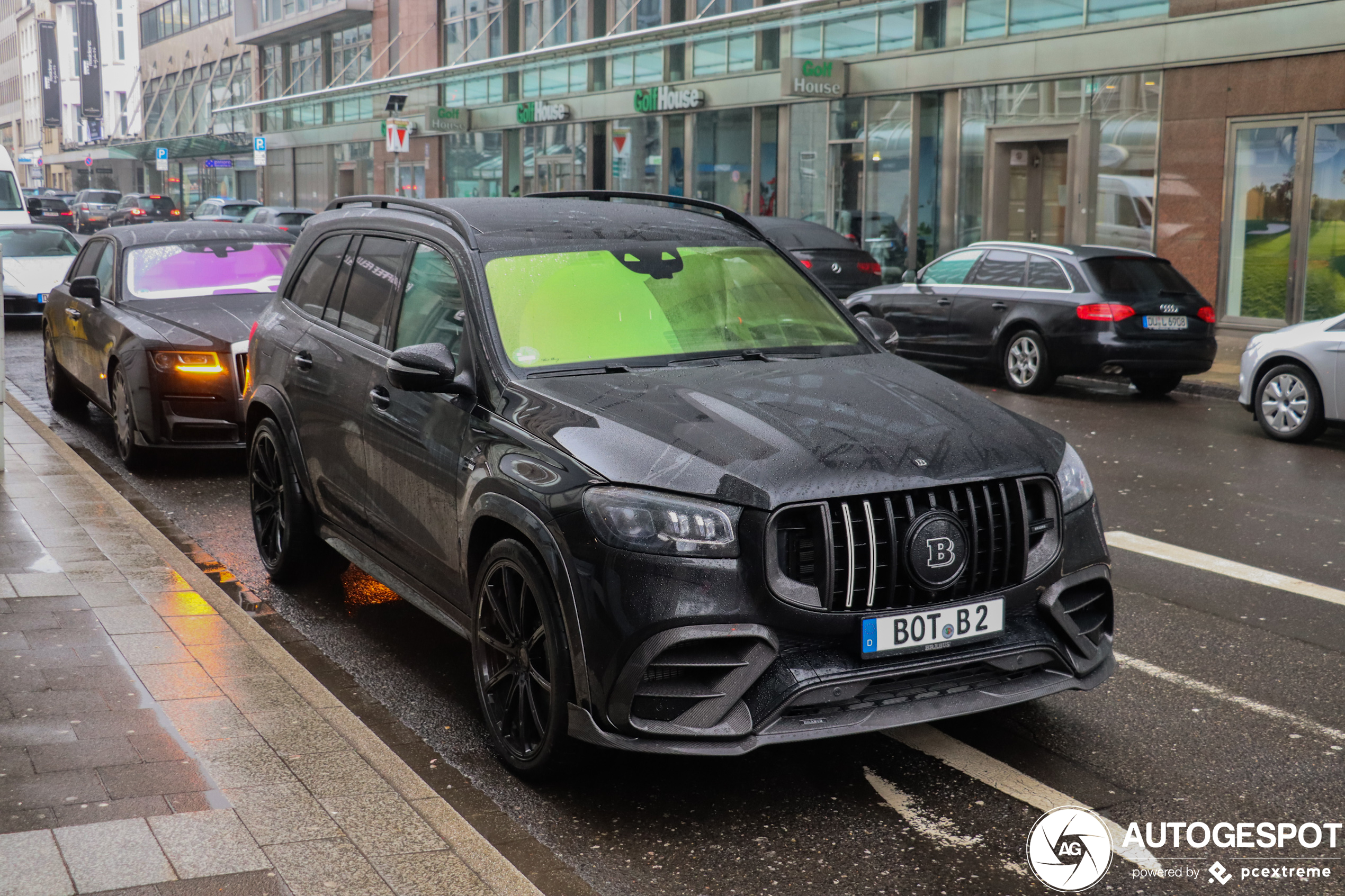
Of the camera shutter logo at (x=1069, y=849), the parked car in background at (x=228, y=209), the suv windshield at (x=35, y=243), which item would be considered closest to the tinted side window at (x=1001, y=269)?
the camera shutter logo at (x=1069, y=849)

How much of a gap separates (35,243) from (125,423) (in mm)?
11997

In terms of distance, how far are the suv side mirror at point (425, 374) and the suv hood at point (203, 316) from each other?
4.95 metres

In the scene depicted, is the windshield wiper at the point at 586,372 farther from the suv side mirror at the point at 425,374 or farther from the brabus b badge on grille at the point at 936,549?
the brabus b badge on grille at the point at 936,549

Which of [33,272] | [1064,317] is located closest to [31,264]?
[33,272]

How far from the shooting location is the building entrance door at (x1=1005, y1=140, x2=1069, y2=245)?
2211 cm

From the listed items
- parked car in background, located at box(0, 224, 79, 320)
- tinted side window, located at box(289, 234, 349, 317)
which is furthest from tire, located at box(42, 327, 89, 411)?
parked car in background, located at box(0, 224, 79, 320)

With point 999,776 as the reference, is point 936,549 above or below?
above

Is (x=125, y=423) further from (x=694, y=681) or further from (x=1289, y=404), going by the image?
(x=1289, y=404)

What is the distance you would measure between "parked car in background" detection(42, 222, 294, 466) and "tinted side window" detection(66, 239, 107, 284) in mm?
14

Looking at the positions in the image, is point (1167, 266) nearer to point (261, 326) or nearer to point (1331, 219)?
point (1331, 219)

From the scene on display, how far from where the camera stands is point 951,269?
51.2 ft

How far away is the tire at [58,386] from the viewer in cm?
1212

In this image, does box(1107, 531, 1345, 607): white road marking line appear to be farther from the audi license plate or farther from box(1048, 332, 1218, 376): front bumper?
the audi license plate

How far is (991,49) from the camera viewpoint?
74.4 feet
